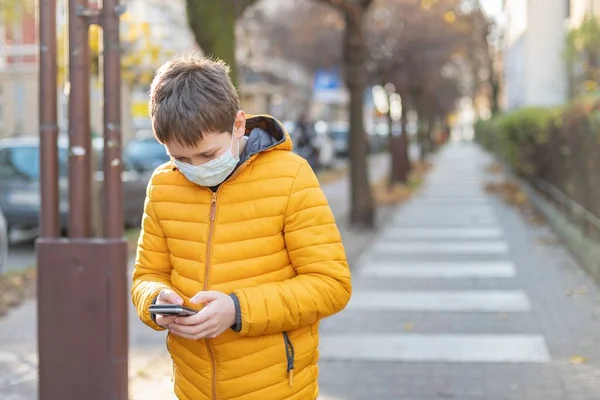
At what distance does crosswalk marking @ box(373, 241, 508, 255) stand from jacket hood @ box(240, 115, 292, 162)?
976 centimetres

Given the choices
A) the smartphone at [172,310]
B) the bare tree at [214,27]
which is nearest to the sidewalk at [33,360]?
the bare tree at [214,27]

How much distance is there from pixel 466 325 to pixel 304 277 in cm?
537

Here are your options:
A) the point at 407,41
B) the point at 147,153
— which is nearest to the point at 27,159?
the point at 147,153

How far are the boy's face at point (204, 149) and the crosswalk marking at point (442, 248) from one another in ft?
33.1

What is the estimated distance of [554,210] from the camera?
49.7 feet

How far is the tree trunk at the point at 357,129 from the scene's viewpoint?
49.6 ft

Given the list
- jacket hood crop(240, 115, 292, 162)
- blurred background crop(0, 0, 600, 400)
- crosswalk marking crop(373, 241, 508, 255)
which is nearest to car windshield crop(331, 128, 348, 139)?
blurred background crop(0, 0, 600, 400)

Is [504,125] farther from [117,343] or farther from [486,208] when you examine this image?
[117,343]

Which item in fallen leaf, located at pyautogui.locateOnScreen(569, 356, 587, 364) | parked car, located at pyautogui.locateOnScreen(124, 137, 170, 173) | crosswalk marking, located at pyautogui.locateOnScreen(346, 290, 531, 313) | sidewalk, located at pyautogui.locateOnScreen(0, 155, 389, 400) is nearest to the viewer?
sidewalk, located at pyautogui.locateOnScreen(0, 155, 389, 400)

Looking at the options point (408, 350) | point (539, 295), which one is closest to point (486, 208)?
point (539, 295)

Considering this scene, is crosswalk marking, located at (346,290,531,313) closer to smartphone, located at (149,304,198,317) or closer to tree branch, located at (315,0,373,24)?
tree branch, located at (315,0,373,24)

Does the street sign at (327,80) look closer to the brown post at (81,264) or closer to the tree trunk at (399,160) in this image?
the tree trunk at (399,160)

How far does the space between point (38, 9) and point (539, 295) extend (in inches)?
228

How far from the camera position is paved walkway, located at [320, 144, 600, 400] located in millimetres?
6223
